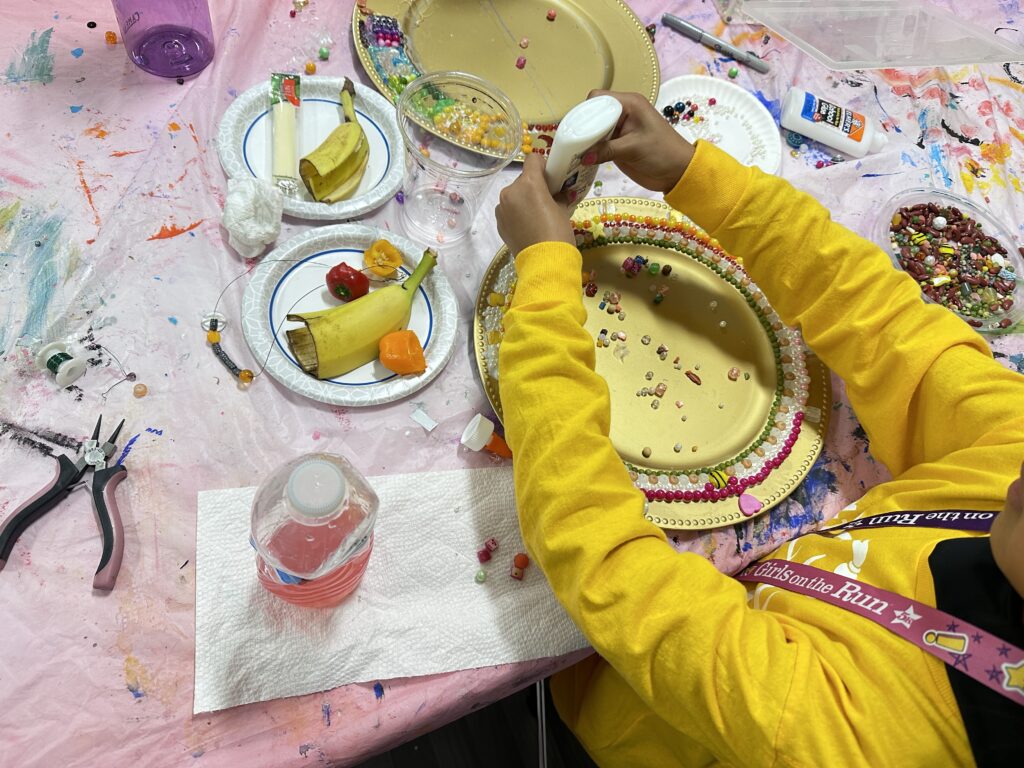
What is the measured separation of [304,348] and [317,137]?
32 cm

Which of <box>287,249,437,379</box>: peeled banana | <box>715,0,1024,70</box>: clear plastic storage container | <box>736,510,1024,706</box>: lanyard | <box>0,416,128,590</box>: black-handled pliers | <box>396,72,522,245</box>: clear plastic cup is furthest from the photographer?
<box>715,0,1024,70</box>: clear plastic storage container

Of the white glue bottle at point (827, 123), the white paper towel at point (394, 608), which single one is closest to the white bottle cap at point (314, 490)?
the white paper towel at point (394, 608)

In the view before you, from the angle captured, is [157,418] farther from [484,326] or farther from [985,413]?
[985,413]

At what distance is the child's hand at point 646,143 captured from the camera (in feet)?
2.67

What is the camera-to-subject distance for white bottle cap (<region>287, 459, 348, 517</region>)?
0.52m

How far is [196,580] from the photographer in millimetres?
628

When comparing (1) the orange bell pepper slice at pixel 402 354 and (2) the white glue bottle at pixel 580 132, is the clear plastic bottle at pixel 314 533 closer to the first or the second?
(1) the orange bell pepper slice at pixel 402 354

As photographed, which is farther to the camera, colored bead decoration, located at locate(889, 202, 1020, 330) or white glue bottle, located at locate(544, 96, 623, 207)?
colored bead decoration, located at locate(889, 202, 1020, 330)

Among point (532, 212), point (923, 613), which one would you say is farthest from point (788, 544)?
point (532, 212)

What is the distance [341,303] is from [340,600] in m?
0.34

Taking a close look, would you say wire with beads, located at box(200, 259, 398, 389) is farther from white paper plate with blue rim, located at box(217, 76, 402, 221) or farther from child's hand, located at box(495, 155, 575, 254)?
child's hand, located at box(495, 155, 575, 254)

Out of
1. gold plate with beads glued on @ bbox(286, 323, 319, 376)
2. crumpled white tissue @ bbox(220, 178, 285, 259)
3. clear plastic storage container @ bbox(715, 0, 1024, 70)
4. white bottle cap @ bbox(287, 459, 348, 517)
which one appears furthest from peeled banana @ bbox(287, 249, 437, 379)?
clear plastic storage container @ bbox(715, 0, 1024, 70)

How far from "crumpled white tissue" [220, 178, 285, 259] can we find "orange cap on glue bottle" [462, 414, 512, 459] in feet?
1.05

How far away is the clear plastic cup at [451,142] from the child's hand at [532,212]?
0.32 feet
